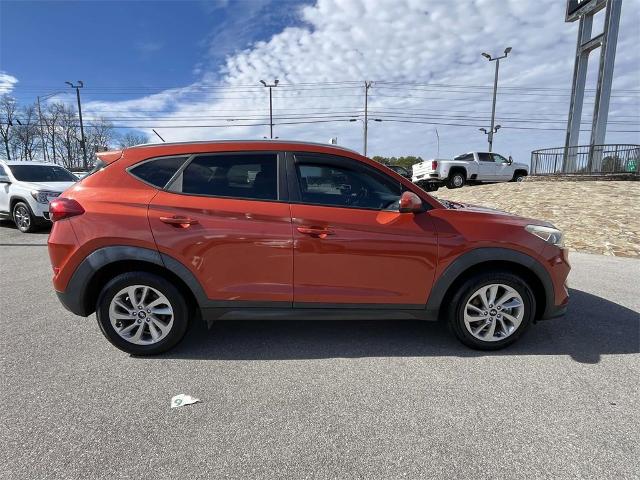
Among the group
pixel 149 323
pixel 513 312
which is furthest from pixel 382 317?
pixel 149 323

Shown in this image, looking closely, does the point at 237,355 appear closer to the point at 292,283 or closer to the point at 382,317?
the point at 292,283

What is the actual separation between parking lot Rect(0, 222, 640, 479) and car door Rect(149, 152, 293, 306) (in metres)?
0.67

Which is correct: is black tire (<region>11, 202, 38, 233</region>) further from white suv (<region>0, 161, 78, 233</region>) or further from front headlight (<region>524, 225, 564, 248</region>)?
front headlight (<region>524, 225, 564, 248</region>)

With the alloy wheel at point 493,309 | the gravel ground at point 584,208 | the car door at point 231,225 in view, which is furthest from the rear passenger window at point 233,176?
the gravel ground at point 584,208

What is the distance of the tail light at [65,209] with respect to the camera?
3.02m

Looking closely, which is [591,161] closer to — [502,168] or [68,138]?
[502,168]

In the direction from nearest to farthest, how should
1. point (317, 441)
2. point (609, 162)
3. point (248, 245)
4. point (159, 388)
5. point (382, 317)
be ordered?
point (317, 441) → point (159, 388) → point (248, 245) → point (382, 317) → point (609, 162)

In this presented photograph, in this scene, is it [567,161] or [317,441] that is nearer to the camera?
[317,441]

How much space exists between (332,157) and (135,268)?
1.89m

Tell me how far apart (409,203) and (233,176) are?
146 cm

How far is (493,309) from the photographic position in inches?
127

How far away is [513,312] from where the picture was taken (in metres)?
3.26

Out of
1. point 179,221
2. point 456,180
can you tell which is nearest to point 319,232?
point 179,221

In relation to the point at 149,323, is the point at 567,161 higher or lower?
higher
